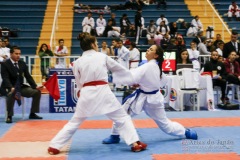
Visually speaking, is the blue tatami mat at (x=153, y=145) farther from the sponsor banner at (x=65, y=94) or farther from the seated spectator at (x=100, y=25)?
the seated spectator at (x=100, y=25)

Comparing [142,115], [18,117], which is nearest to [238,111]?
[142,115]

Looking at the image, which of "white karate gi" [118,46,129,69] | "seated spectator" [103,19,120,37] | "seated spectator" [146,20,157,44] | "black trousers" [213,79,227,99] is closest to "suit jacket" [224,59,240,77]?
"black trousers" [213,79,227,99]

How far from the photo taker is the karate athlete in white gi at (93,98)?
572 centimetres

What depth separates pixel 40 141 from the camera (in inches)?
262

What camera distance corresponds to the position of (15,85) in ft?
28.5

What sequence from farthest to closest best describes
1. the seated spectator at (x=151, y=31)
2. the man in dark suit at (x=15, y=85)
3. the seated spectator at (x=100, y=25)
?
the seated spectator at (x=100, y=25)
the seated spectator at (x=151, y=31)
the man in dark suit at (x=15, y=85)

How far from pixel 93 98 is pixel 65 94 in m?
4.44

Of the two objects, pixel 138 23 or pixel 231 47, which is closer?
pixel 231 47

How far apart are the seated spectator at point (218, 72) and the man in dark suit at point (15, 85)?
4.63 m

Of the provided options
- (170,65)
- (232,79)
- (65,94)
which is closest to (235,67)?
(232,79)

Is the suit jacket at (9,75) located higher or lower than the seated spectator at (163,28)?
lower

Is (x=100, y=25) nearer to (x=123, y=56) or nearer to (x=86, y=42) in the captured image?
(x=123, y=56)

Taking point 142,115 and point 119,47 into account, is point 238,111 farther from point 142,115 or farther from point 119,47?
point 119,47

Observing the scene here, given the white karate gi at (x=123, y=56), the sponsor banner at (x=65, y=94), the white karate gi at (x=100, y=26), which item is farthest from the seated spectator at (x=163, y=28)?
the sponsor banner at (x=65, y=94)
